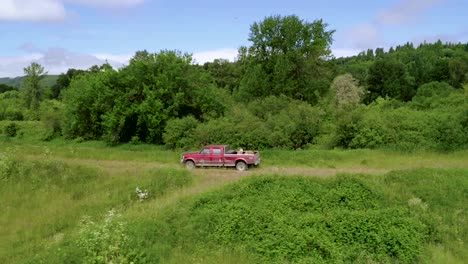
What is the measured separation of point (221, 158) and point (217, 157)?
0.75ft

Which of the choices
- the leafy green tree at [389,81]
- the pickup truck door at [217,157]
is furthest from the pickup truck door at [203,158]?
the leafy green tree at [389,81]

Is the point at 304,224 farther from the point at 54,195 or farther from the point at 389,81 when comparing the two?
the point at 389,81

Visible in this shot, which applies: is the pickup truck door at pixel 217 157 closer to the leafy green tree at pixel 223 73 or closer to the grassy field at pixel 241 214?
the grassy field at pixel 241 214

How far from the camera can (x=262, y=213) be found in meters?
11.9

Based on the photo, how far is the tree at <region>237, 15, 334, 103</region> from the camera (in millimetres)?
34031

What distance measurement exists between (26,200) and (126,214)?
20.8 feet

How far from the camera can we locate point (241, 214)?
38.8 ft

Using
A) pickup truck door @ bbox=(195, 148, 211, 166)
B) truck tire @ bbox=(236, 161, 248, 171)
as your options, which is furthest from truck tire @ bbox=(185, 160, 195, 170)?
truck tire @ bbox=(236, 161, 248, 171)

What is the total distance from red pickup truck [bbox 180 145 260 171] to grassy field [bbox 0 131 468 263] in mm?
576

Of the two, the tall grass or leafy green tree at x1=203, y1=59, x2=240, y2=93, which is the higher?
leafy green tree at x1=203, y1=59, x2=240, y2=93

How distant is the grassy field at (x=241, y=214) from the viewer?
10.3 m

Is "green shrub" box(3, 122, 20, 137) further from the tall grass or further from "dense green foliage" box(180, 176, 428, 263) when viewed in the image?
"dense green foliage" box(180, 176, 428, 263)

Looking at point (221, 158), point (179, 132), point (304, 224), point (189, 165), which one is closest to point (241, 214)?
point (304, 224)

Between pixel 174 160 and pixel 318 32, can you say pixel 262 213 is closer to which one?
pixel 174 160
